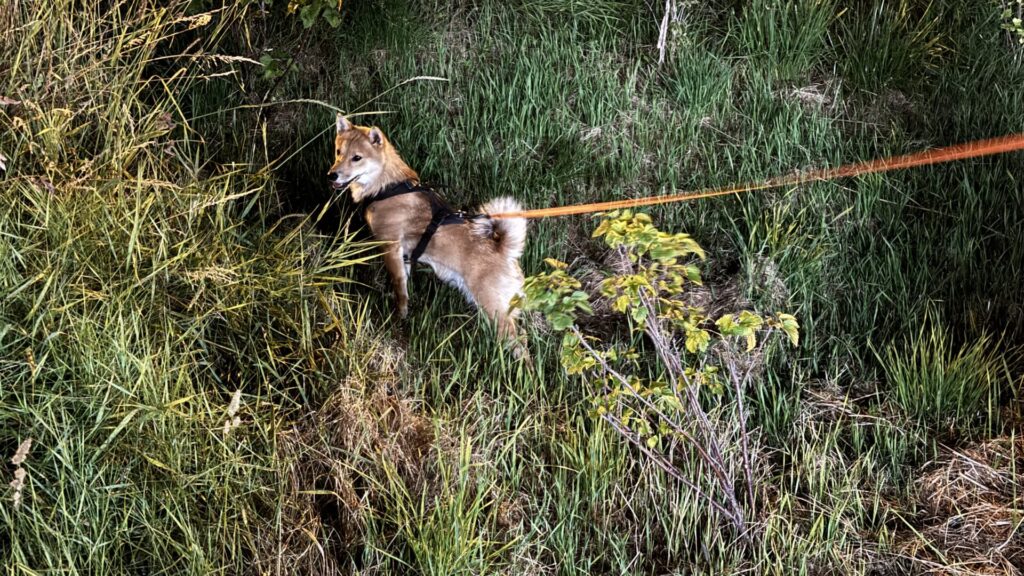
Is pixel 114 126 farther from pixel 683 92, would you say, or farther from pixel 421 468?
pixel 683 92

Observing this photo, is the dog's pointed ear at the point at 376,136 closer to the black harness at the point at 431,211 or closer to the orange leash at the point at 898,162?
the black harness at the point at 431,211

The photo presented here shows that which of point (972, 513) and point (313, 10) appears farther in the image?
point (313, 10)

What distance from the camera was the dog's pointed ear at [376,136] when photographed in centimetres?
387

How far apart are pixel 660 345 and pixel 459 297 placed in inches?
51.9

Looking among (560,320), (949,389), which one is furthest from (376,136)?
(949,389)

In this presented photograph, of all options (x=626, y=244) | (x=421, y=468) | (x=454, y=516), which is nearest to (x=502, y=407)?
(x=421, y=468)

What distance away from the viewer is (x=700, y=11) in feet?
16.2

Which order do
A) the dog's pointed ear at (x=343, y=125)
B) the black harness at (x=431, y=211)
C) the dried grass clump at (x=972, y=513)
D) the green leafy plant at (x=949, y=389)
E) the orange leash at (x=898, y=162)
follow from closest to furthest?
the dried grass clump at (x=972, y=513) → the green leafy plant at (x=949, y=389) → the black harness at (x=431, y=211) → the dog's pointed ear at (x=343, y=125) → the orange leash at (x=898, y=162)

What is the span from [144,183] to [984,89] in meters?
4.00

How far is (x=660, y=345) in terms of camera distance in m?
2.74

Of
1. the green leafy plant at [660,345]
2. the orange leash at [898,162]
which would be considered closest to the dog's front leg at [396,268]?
the orange leash at [898,162]

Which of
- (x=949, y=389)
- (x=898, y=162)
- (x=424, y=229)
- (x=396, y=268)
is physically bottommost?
(x=949, y=389)

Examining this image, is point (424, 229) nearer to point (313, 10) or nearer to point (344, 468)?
point (313, 10)

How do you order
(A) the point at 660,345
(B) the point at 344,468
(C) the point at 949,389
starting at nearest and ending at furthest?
(A) the point at 660,345, (B) the point at 344,468, (C) the point at 949,389
